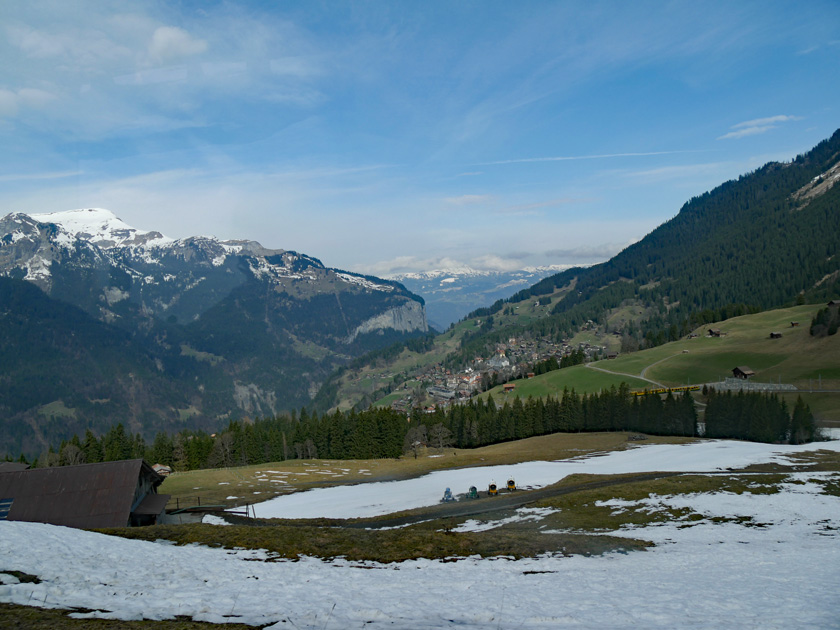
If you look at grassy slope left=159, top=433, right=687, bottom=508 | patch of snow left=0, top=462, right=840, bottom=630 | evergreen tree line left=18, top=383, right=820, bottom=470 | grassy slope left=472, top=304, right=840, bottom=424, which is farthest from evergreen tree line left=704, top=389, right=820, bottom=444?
patch of snow left=0, top=462, right=840, bottom=630

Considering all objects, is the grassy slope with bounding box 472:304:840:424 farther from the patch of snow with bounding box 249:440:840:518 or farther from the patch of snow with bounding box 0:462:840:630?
the patch of snow with bounding box 0:462:840:630

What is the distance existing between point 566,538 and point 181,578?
2007cm

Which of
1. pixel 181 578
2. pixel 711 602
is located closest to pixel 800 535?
pixel 711 602

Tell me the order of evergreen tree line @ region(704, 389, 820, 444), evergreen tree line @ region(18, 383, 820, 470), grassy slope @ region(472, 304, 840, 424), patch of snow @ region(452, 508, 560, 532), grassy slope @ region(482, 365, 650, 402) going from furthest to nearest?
1. grassy slope @ region(482, 365, 650, 402)
2. grassy slope @ region(472, 304, 840, 424)
3. evergreen tree line @ region(18, 383, 820, 470)
4. evergreen tree line @ region(704, 389, 820, 444)
5. patch of snow @ region(452, 508, 560, 532)

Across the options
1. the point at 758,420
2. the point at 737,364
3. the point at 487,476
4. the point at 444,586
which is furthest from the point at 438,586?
the point at 737,364

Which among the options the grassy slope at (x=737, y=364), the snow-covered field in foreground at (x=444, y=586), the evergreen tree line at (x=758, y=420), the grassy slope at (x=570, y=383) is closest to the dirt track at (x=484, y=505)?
the snow-covered field in foreground at (x=444, y=586)

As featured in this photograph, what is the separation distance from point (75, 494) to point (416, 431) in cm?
8978

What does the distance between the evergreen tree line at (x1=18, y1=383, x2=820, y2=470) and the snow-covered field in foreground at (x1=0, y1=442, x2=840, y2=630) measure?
3705 inches

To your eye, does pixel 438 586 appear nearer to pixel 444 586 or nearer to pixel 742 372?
pixel 444 586

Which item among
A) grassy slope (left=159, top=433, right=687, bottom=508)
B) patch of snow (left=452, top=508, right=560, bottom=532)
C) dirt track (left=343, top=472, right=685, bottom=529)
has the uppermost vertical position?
patch of snow (left=452, top=508, right=560, bottom=532)

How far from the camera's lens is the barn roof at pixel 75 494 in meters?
37.1

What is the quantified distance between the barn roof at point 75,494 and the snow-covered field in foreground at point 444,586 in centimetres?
1671

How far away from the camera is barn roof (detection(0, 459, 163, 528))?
3712cm

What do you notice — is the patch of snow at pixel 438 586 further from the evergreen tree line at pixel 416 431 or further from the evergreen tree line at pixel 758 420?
the evergreen tree line at pixel 416 431
